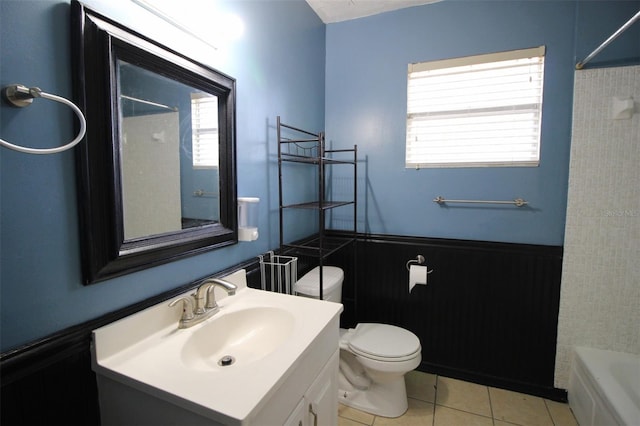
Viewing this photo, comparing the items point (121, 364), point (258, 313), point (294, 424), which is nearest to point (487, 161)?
point (258, 313)

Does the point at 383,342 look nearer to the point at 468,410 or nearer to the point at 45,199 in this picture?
the point at 468,410

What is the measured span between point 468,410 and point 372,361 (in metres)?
0.70

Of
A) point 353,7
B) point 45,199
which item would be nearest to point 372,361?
point 45,199

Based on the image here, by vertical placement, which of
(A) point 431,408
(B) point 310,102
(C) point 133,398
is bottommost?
(A) point 431,408

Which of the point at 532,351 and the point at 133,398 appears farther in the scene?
the point at 532,351

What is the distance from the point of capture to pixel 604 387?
1.52m

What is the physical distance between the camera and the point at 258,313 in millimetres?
1283

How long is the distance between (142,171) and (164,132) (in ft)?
0.61

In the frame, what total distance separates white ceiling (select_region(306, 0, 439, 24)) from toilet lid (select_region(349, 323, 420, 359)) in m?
2.14

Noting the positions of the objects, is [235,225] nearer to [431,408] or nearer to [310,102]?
[310,102]

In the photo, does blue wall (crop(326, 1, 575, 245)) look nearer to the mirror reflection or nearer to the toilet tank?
the toilet tank

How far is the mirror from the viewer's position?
86 cm

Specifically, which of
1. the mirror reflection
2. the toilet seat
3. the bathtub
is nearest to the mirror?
the mirror reflection

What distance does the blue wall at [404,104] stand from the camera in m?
1.85
